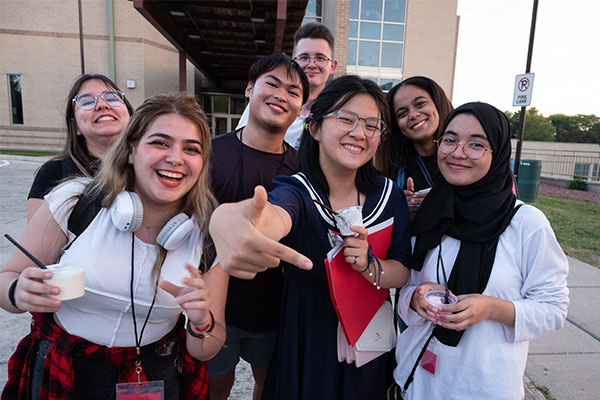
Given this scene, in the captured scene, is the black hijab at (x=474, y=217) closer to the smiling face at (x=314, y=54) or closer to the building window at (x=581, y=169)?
the smiling face at (x=314, y=54)

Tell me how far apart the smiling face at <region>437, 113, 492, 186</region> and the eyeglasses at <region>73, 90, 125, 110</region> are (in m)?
2.14

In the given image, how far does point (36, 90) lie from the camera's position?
20.7 m

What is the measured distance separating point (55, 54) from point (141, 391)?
80.2ft

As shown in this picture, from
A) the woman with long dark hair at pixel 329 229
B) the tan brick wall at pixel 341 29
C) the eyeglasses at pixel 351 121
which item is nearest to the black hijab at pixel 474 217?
the woman with long dark hair at pixel 329 229

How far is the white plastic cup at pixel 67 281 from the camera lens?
54.4 inches

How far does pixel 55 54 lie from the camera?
20625 mm

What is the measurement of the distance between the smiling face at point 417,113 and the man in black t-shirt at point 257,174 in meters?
0.69

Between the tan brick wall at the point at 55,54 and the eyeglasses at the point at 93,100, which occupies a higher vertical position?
the tan brick wall at the point at 55,54

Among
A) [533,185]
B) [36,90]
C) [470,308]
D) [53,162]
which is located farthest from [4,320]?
[36,90]

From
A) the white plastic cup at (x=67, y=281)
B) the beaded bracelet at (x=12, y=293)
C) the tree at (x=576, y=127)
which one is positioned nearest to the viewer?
the white plastic cup at (x=67, y=281)

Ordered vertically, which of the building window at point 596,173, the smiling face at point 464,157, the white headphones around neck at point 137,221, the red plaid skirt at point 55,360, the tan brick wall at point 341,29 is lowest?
the building window at point 596,173

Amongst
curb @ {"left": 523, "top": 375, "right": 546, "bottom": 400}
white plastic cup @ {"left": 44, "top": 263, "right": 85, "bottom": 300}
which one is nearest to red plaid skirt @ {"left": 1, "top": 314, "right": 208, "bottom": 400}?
white plastic cup @ {"left": 44, "top": 263, "right": 85, "bottom": 300}

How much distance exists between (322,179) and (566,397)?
2.73 m

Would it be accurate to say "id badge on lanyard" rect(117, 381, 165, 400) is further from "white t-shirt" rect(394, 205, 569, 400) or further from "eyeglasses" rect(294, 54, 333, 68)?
"eyeglasses" rect(294, 54, 333, 68)
